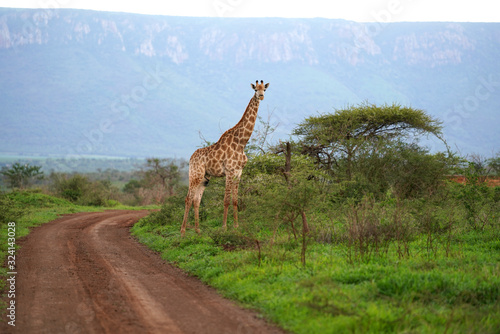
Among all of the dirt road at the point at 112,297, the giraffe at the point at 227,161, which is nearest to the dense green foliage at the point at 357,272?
the dirt road at the point at 112,297

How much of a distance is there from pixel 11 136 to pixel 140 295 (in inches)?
5660

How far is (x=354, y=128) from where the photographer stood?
23.8 metres

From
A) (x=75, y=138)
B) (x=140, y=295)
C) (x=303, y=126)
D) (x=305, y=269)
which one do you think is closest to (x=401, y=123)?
(x=303, y=126)

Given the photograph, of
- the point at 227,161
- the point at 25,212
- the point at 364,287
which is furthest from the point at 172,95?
the point at 364,287

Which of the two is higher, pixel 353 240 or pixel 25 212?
pixel 353 240

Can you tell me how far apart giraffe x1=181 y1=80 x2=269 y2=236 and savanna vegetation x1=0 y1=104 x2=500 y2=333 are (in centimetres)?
69

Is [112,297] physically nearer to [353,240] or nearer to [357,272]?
[357,272]

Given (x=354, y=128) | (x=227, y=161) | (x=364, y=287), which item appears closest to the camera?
(x=364, y=287)

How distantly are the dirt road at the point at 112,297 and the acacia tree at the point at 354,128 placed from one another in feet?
39.0

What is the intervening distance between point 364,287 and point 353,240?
3.80 metres

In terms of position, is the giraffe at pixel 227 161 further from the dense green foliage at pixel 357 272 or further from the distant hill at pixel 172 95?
the distant hill at pixel 172 95

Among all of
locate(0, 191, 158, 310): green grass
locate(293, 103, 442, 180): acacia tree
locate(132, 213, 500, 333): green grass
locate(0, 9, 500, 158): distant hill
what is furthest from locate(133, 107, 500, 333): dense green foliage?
locate(0, 9, 500, 158): distant hill

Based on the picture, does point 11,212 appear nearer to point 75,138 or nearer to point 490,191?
point 490,191

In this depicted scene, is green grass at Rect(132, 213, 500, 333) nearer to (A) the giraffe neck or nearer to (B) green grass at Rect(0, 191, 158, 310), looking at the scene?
(B) green grass at Rect(0, 191, 158, 310)
